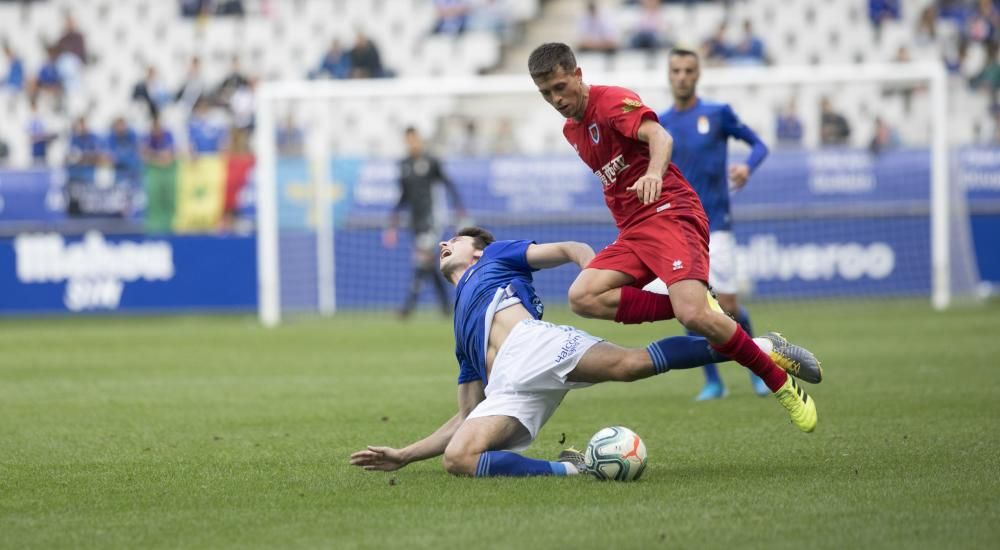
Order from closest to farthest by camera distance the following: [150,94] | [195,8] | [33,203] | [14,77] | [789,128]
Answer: [789,128] → [33,203] → [150,94] → [14,77] → [195,8]

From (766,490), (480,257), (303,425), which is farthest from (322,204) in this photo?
(766,490)

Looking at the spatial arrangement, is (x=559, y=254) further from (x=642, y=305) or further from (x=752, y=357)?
(x=752, y=357)

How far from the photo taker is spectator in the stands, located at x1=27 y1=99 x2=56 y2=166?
2483 cm

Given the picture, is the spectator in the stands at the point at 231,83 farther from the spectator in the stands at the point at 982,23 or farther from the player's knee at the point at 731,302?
the player's knee at the point at 731,302

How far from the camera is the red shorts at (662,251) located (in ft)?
24.2

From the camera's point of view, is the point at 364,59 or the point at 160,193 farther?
the point at 364,59

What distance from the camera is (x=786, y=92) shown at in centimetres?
2120

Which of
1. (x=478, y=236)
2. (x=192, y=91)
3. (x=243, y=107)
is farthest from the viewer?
(x=192, y=91)

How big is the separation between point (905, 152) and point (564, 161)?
4.96 meters

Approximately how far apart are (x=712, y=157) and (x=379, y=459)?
193 inches

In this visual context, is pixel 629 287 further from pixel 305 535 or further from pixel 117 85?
pixel 117 85

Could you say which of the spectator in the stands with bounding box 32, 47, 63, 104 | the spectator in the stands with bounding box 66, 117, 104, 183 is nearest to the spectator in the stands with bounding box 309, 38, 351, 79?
the spectator in the stands with bounding box 66, 117, 104, 183

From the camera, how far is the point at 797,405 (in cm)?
711

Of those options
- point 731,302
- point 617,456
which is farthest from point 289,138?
point 617,456
